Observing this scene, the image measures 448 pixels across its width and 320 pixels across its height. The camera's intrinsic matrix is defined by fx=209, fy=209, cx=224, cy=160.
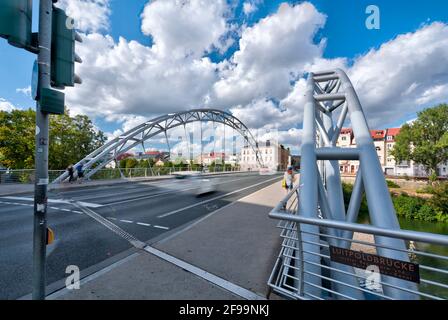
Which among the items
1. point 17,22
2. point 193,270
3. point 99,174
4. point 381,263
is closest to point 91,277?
point 193,270

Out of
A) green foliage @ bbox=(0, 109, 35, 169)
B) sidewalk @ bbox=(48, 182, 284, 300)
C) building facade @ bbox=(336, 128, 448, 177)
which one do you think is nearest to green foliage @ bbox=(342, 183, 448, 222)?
sidewalk @ bbox=(48, 182, 284, 300)

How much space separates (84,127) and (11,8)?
118ft

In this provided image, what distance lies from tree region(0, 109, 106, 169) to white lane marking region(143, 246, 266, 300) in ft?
101

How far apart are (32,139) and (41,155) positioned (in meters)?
33.1

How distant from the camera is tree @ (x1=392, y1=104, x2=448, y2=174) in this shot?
36781 millimetres

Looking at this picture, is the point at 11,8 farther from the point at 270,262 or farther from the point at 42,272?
the point at 270,262

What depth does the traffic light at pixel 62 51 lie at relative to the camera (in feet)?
7.20

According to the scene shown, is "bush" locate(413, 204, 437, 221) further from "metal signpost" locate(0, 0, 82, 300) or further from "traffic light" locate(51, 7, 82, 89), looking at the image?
"traffic light" locate(51, 7, 82, 89)

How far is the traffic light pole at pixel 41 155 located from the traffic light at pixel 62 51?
70 millimetres

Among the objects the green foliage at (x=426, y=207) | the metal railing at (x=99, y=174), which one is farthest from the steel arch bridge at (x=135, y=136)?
the green foliage at (x=426, y=207)

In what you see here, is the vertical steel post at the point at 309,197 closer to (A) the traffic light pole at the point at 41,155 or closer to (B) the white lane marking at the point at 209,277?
(B) the white lane marking at the point at 209,277

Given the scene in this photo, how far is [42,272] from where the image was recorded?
217 centimetres

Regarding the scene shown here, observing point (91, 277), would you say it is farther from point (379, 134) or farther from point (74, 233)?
point (379, 134)

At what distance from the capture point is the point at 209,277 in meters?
3.34
